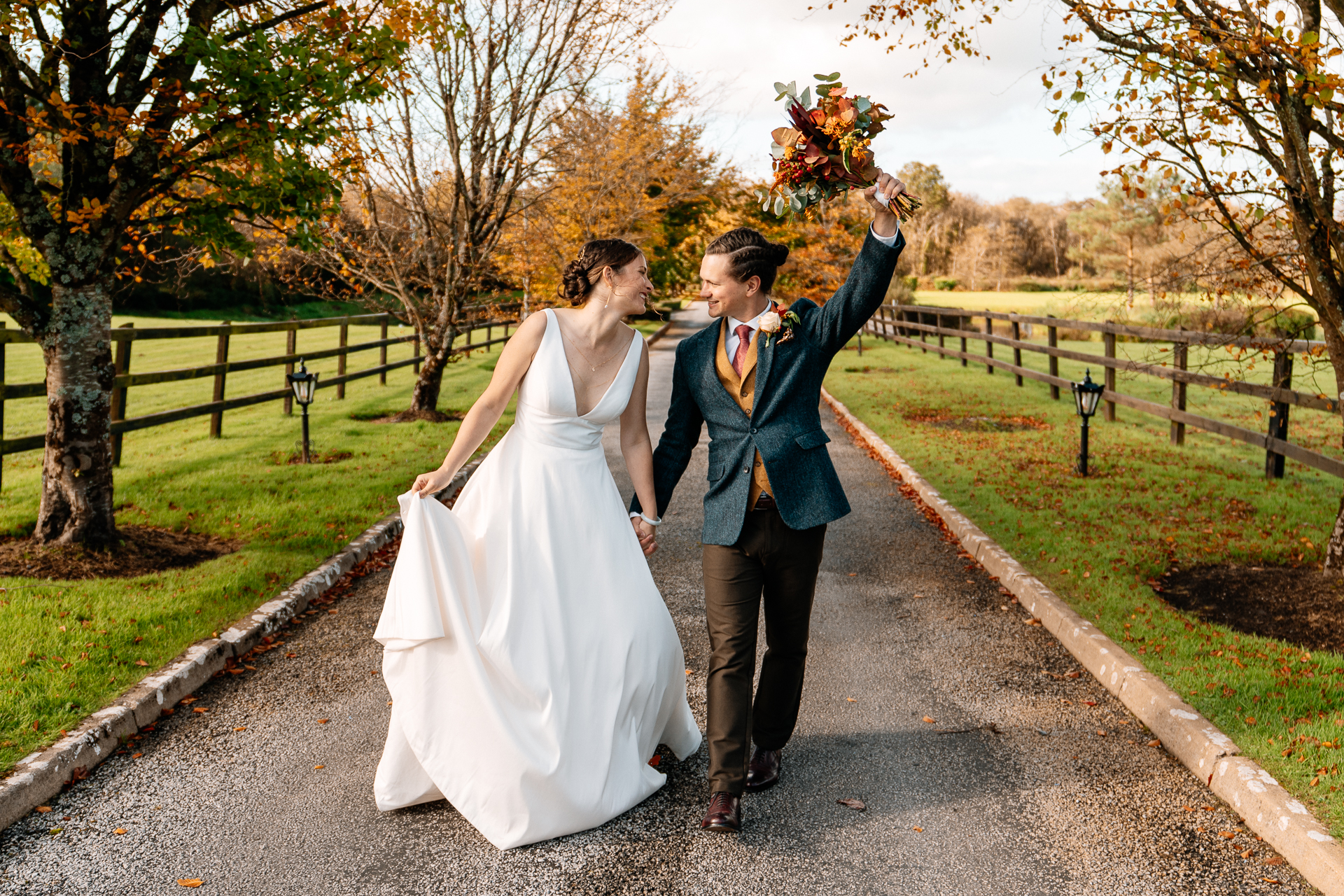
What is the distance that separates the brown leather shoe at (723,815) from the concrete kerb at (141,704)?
252 centimetres

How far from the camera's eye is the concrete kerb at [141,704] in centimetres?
357

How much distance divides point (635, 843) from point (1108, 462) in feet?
28.2

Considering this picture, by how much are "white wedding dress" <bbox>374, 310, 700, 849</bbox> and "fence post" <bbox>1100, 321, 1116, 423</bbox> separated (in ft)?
36.6

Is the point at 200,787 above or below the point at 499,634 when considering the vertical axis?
below

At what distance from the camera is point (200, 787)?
3736 mm

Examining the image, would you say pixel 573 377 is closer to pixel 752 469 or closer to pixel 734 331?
pixel 734 331

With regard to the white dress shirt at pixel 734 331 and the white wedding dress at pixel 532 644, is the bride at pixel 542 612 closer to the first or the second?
the white wedding dress at pixel 532 644

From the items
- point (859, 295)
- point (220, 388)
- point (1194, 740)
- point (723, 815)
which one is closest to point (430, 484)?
point (723, 815)

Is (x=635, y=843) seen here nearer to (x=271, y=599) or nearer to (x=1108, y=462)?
(x=271, y=599)

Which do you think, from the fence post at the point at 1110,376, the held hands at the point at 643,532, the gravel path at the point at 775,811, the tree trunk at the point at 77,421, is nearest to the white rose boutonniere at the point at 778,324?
the held hands at the point at 643,532

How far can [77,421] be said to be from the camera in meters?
6.39

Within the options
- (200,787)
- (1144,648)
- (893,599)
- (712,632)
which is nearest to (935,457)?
(893,599)

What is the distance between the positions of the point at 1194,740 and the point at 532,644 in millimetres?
2725


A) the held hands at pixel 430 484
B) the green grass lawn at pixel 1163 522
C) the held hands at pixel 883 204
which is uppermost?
the held hands at pixel 883 204
